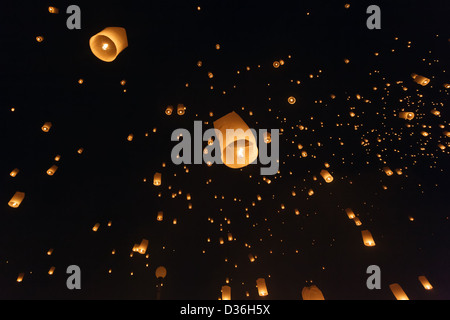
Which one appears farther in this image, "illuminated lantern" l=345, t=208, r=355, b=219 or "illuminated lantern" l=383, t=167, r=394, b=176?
"illuminated lantern" l=383, t=167, r=394, b=176

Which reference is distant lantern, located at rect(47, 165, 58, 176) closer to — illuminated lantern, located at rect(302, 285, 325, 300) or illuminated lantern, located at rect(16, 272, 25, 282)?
illuminated lantern, located at rect(16, 272, 25, 282)

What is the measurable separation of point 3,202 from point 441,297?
27.9 ft

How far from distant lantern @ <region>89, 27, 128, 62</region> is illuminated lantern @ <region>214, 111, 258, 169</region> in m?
1.28

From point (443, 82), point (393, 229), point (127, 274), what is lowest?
point (127, 274)

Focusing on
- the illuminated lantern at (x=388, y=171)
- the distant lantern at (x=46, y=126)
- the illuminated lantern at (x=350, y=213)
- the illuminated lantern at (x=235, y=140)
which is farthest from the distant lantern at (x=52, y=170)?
the illuminated lantern at (x=388, y=171)

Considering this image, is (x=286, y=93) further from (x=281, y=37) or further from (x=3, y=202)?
(x=3, y=202)

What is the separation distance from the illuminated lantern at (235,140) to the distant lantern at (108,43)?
1282 millimetres

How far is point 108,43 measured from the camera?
2.88 metres

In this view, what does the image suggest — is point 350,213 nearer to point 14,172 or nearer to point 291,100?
point 291,100

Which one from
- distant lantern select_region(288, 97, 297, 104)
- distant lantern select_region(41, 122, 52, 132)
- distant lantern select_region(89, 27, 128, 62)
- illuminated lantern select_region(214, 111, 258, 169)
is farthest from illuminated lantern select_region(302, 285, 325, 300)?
distant lantern select_region(41, 122, 52, 132)

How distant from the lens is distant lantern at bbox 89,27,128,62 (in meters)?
2.74

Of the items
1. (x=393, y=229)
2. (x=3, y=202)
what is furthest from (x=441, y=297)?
(x=3, y=202)

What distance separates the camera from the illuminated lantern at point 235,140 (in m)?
2.42

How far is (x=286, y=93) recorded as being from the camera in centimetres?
484
